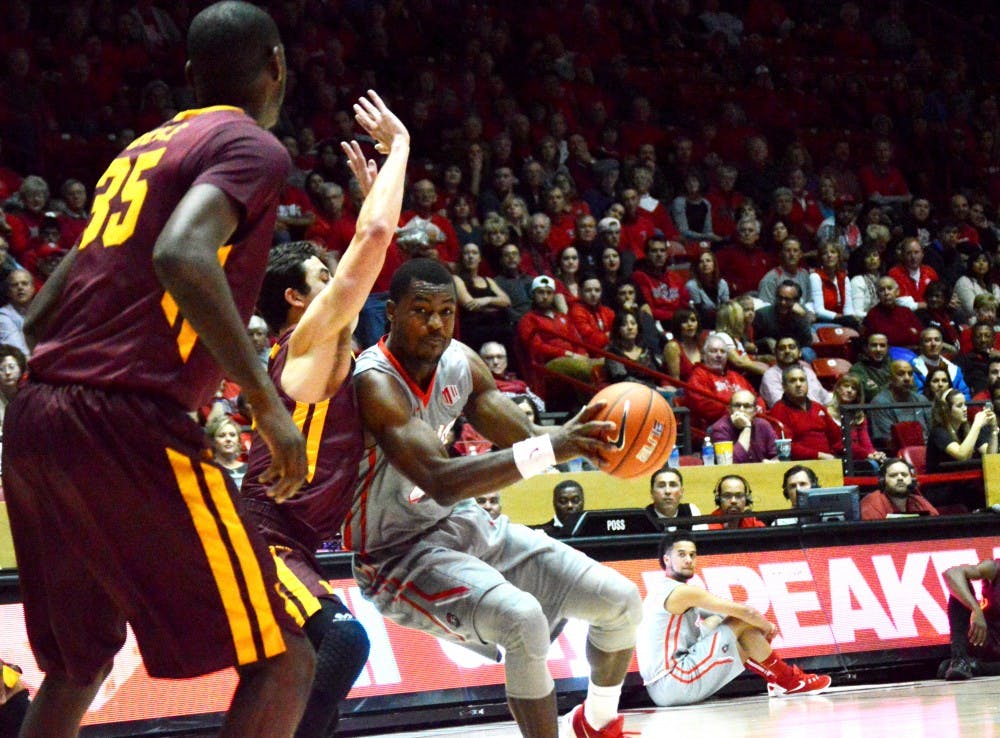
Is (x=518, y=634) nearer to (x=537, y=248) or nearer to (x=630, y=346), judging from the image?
(x=630, y=346)

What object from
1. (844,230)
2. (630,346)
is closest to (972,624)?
(630,346)

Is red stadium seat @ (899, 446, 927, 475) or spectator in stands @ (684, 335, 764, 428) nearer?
red stadium seat @ (899, 446, 927, 475)

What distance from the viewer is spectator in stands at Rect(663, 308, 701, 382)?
40.0 feet

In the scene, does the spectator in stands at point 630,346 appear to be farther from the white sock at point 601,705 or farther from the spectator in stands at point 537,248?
the white sock at point 601,705

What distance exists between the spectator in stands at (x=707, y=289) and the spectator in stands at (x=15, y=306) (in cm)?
622

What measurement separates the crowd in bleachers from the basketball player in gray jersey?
Answer: 18.8 ft

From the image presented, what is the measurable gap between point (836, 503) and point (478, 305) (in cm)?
383

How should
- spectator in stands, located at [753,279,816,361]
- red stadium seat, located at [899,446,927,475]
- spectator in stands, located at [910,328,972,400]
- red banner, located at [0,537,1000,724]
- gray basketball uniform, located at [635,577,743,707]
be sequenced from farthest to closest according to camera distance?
spectator in stands, located at [753,279,816,361], spectator in stands, located at [910,328,972,400], red stadium seat, located at [899,446,927,475], gray basketball uniform, located at [635,577,743,707], red banner, located at [0,537,1000,724]

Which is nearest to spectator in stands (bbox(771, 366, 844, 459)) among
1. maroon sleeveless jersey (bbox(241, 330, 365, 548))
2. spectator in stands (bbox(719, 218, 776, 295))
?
spectator in stands (bbox(719, 218, 776, 295))

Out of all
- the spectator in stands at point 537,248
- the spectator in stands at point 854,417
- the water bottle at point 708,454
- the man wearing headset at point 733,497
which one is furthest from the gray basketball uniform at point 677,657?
the spectator in stands at point 537,248

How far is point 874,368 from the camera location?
12.8m

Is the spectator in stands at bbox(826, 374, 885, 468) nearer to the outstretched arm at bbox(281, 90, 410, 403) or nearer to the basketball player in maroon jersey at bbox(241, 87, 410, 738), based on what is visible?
the basketball player in maroon jersey at bbox(241, 87, 410, 738)

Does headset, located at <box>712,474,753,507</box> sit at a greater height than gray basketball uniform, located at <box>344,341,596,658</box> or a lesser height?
lesser

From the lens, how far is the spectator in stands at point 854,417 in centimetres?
1134
